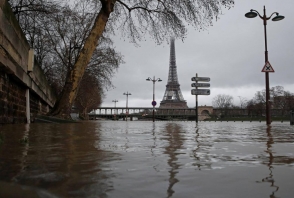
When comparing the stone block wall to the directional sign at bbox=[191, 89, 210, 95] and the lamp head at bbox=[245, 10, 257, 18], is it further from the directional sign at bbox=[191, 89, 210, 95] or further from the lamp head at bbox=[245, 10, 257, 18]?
the directional sign at bbox=[191, 89, 210, 95]

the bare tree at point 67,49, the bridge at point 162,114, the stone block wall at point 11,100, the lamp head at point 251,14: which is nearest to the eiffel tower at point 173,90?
the bridge at point 162,114

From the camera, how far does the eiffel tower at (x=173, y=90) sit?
9262 centimetres

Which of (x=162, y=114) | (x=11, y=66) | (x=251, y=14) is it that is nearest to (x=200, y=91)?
(x=251, y=14)

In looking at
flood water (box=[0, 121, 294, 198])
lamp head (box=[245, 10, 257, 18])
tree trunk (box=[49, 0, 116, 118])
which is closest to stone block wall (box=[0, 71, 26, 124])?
tree trunk (box=[49, 0, 116, 118])

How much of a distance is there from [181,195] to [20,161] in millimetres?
1236

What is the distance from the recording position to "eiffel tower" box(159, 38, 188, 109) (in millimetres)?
92625

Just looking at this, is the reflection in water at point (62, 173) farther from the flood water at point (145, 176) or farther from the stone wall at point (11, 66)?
the stone wall at point (11, 66)

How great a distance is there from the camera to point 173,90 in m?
93.4

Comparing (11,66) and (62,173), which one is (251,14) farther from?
(62,173)

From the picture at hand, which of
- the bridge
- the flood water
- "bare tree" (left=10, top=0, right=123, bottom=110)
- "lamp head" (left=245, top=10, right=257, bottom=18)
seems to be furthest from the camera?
the bridge

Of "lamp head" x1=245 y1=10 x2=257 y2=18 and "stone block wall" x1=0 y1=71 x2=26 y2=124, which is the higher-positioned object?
"lamp head" x1=245 y1=10 x2=257 y2=18

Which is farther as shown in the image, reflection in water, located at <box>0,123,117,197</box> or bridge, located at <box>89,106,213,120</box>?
bridge, located at <box>89,106,213,120</box>

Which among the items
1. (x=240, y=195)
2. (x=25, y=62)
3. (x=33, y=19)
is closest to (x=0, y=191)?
(x=240, y=195)

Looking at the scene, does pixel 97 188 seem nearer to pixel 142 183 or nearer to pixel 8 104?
pixel 142 183
